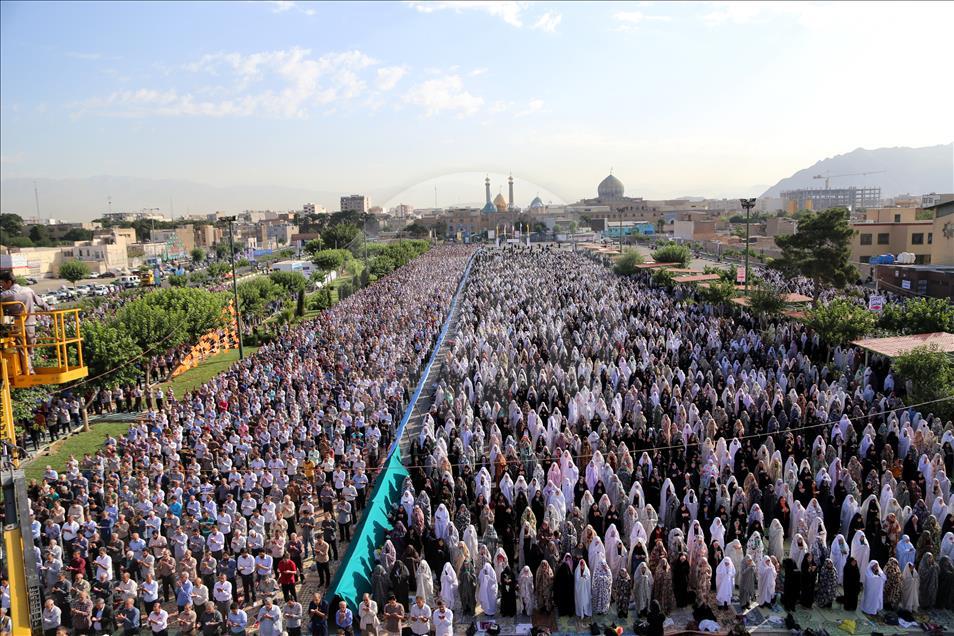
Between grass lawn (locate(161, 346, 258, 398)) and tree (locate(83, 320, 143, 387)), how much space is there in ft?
5.29

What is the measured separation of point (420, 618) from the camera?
6.76 metres

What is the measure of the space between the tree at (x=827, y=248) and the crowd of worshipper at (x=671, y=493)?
1534 cm

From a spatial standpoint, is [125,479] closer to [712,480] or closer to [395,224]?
[712,480]

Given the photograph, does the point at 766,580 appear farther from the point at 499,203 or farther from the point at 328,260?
the point at 499,203

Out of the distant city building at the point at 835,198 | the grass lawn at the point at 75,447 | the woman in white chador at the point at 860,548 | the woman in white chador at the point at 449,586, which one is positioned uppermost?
the distant city building at the point at 835,198

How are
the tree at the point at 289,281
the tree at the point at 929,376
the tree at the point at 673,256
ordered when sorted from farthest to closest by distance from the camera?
the tree at the point at 673,256, the tree at the point at 289,281, the tree at the point at 929,376

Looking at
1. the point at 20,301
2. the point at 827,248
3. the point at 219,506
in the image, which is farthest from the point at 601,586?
the point at 827,248

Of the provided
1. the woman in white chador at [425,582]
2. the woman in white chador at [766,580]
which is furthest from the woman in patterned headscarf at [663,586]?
the woman in white chador at [425,582]

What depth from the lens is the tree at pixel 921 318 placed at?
602 inches

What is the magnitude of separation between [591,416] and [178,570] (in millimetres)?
7179

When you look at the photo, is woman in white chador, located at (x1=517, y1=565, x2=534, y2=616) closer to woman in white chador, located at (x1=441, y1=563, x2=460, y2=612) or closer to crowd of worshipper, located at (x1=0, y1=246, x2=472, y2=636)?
woman in white chador, located at (x1=441, y1=563, x2=460, y2=612)

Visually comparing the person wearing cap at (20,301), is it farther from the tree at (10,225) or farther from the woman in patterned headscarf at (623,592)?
the tree at (10,225)

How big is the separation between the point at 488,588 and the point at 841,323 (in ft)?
38.3

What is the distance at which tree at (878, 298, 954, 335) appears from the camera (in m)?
15.3
